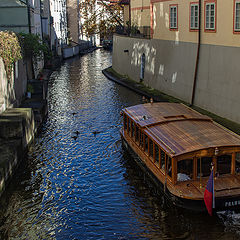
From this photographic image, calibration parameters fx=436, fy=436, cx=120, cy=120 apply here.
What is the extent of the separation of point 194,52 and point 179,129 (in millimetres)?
12245

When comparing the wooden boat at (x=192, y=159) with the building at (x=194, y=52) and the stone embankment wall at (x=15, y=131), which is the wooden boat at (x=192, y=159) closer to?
the stone embankment wall at (x=15, y=131)

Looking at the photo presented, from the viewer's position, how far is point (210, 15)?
23.4m

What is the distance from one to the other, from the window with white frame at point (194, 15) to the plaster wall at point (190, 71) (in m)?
1.19

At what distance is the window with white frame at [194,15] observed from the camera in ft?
82.4

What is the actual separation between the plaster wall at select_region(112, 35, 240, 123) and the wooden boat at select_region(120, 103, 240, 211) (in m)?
6.69

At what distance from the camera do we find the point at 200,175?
1283 cm

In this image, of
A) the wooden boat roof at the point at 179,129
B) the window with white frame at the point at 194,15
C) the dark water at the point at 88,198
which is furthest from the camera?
the window with white frame at the point at 194,15

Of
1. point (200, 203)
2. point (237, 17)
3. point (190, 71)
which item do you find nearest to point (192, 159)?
point (200, 203)

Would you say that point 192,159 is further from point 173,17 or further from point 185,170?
point 173,17

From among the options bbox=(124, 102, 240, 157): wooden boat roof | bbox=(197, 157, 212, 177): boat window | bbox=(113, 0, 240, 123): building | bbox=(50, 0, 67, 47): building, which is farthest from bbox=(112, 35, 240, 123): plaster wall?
bbox=(50, 0, 67, 47): building

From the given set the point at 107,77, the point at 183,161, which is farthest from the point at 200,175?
the point at 107,77

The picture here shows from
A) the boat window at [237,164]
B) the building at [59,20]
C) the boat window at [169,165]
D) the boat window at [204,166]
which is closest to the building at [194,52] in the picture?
the boat window at [237,164]

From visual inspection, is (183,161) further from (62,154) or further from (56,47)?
(56,47)

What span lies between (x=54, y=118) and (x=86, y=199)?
36.9ft
